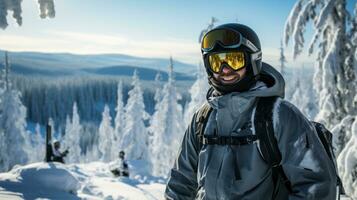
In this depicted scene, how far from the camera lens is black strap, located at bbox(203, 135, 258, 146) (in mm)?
2273

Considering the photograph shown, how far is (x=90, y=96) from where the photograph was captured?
17112 centimetres

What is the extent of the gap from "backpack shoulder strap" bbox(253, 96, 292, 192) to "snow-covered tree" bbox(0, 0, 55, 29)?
6.29 meters

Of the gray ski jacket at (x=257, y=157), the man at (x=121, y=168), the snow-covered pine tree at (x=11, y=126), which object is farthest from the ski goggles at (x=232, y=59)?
the snow-covered pine tree at (x=11, y=126)

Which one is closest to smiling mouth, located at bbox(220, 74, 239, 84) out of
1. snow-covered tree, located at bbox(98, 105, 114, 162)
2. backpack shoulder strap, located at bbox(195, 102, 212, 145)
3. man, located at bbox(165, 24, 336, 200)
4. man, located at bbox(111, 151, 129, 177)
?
man, located at bbox(165, 24, 336, 200)

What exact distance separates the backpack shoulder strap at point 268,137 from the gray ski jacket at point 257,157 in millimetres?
30

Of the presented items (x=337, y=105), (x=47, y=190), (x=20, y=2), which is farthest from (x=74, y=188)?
(x=337, y=105)

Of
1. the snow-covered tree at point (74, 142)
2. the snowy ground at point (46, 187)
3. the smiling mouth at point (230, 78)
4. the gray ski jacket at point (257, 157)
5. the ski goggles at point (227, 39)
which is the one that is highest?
the ski goggles at point (227, 39)

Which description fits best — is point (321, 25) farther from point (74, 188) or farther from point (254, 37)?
point (254, 37)

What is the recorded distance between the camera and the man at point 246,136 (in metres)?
2.15

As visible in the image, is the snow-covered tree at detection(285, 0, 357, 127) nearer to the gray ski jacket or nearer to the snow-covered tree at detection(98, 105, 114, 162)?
the gray ski jacket

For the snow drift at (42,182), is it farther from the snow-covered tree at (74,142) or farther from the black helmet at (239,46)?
the snow-covered tree at (74,142)

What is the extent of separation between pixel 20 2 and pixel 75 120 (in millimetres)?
77516

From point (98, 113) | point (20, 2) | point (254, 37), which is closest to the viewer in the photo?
point (254, 37)

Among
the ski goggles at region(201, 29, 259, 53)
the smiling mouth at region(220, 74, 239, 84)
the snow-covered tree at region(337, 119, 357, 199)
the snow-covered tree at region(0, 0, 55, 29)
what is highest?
the snow-covered tree at region(0, 0, 55, 29)
